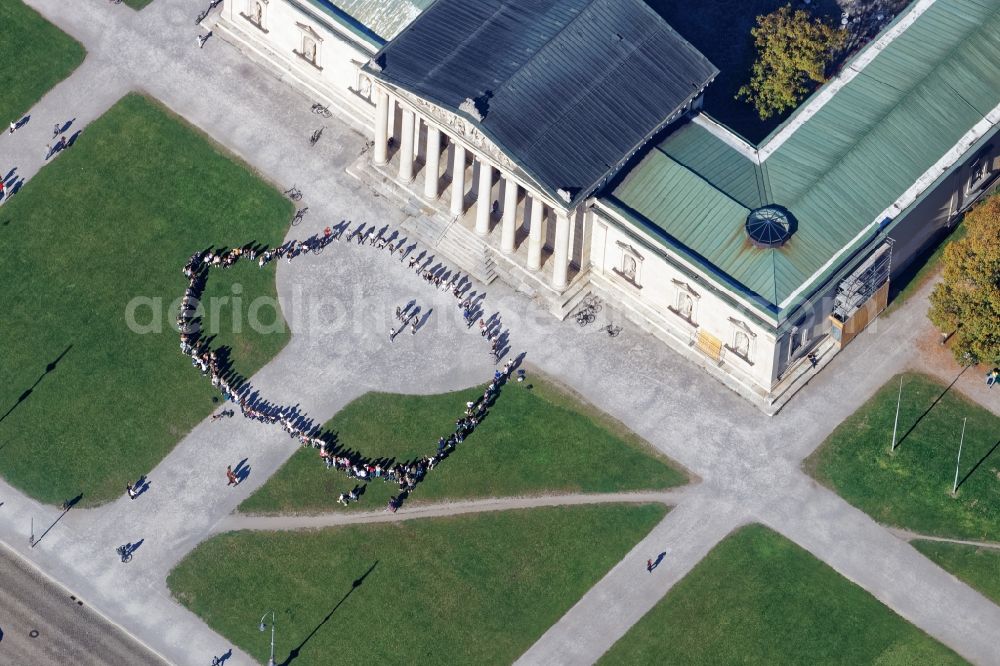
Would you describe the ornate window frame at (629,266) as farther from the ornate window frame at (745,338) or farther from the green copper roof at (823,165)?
the ornate window frame at (745,338)

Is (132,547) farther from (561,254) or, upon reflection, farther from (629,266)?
(629,266)

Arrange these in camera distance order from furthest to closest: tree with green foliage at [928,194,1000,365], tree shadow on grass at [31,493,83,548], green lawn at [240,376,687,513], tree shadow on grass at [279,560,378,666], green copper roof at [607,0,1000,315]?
green lawn at [240,376,687,513], green copper roof at [607,0,1000,315], tree shadow on grass at [31,493,83,548], tree with green foliage at [928,194,1000,365], tree shadow on grass at [279,560,378,666]

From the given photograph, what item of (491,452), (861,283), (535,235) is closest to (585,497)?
(491,452)

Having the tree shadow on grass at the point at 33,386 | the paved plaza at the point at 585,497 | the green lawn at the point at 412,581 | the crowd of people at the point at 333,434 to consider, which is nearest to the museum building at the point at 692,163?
the paved plaza at the point at 585,497

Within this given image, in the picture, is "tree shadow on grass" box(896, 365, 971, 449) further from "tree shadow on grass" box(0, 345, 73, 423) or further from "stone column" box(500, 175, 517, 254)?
"tree shadow on grass" box(0, 345, 73, 423)

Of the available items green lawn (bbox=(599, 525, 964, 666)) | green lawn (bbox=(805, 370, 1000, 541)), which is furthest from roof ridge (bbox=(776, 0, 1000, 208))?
green lawn (bbox=(599, 525, 964, 666))
